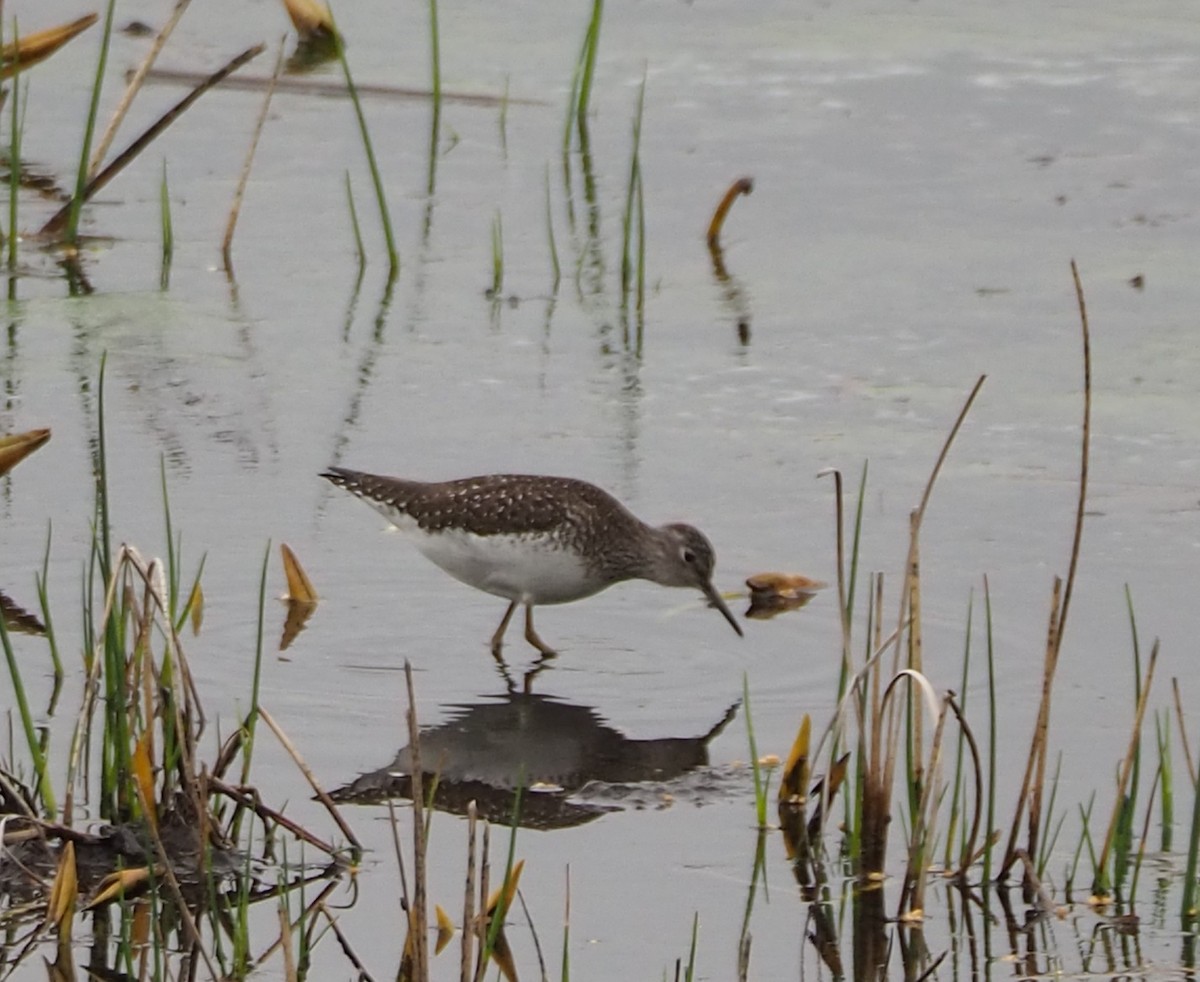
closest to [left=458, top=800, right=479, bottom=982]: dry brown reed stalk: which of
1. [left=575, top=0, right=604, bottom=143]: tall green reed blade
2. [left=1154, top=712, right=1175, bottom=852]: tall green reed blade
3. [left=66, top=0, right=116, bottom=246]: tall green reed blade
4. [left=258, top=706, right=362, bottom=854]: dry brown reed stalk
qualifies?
[left=258, top=706, right=362, bottom=854]: dry brown reed stalk

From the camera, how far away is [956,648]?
7.07 m

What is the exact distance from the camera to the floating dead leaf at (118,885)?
5.02 metres

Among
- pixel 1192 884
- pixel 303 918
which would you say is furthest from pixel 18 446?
pixel 1192 884

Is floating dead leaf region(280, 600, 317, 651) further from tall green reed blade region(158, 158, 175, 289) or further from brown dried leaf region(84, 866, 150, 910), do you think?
tall green reed blade region(158, 158, 175, 289)

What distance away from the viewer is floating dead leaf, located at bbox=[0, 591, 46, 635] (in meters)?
6.94

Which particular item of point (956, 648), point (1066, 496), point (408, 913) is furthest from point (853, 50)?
point (408, 913)

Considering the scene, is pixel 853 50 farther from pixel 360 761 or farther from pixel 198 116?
pixel 360 761

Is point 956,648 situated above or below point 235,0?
below

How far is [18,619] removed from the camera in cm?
703

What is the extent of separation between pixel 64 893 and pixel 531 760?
176cm

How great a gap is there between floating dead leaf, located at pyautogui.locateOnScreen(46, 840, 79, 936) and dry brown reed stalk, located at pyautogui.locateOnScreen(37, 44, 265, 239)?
5.67 meters

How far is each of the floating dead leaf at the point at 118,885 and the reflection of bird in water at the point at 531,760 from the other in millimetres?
840

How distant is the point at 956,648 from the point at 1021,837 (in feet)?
4.17

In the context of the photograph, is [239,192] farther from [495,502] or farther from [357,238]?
[495,502]
